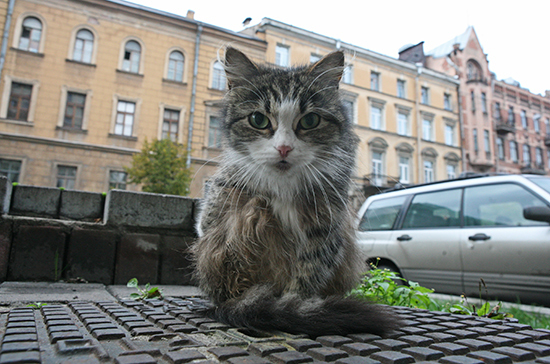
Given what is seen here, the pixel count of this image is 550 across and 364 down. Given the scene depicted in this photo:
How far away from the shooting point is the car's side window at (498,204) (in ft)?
13.8

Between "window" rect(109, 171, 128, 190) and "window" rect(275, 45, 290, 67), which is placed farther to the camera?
"window" rect(275, 45, 290, 67)

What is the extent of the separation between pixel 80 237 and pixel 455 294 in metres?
4.48

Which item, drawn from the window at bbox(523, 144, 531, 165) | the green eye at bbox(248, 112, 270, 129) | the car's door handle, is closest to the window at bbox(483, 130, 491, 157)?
the window at bbox(523, 144, 531, 165)

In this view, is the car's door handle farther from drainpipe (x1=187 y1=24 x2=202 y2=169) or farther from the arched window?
the arched window

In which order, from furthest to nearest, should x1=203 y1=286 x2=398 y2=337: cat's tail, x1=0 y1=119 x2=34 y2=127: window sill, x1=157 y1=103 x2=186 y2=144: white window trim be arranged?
x1=157 y1=103 x2=186 y2=144: white window trim < x1=0 y1=119 x2=34 y2=127: window sill < x1=203 y1=286 x2=398 y2=337: cat's tail

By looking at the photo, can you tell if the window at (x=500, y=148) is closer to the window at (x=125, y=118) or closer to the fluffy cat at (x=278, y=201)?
the window at (x=125, y=118)

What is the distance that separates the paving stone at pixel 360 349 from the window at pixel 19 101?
18617 mm

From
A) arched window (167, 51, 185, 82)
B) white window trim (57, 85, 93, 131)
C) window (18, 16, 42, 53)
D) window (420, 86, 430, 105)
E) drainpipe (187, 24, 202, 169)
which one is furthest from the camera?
window (420, 86, 430, 105)

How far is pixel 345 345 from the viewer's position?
139 cm

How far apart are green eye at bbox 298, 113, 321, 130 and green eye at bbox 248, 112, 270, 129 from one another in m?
0.19

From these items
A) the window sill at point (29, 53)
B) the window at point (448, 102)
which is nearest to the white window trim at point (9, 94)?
the window sill at point (29, 53)

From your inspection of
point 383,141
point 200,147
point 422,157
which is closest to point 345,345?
point 200,147

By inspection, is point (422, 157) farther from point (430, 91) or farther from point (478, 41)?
point (478, 41)

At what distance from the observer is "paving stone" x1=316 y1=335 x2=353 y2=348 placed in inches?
55.8
